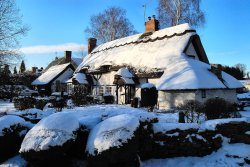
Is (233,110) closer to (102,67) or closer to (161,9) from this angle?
(102,67)

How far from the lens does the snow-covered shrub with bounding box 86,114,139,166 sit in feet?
23.2

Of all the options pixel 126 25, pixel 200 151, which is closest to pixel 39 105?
pixel 200 151

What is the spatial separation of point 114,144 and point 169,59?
17.3m

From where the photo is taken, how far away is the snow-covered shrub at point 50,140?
729 centimetres

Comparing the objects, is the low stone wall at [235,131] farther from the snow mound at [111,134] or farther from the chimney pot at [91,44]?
the chimney pot at [91,44]

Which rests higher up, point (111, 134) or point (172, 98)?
point (172, 98)

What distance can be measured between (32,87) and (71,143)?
135ft

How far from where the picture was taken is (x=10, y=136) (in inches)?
332

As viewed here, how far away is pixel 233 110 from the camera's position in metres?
12.4

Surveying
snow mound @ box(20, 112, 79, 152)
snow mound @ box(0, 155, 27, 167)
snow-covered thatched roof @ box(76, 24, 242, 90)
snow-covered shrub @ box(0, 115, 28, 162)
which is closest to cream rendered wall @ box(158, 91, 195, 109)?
snow-covered thatched roof @ box(76, 24, 242, 90)

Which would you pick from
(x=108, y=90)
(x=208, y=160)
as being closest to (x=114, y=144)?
(x=208, y=160)

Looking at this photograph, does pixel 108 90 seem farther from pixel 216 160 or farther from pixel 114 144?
pixel 114 144

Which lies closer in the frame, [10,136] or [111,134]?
[111,134]

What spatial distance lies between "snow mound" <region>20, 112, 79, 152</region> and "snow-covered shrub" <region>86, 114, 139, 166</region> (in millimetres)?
610
